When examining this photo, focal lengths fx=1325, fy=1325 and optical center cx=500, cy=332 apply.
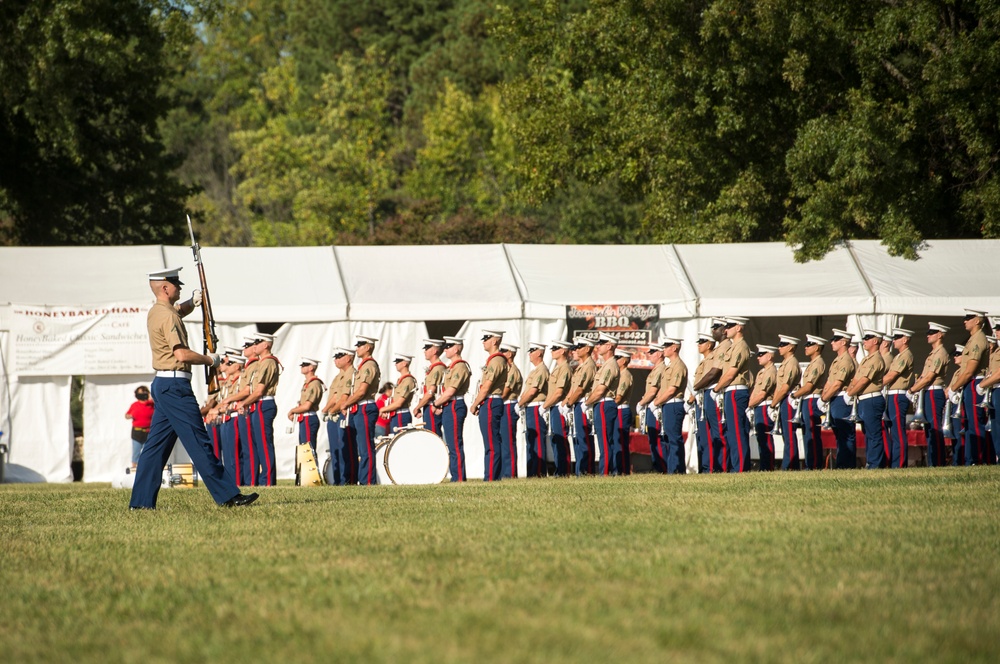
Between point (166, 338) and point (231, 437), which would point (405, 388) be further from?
point (166, 338)

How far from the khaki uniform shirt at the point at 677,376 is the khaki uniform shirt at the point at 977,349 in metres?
4.09

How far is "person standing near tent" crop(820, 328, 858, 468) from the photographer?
19375mm

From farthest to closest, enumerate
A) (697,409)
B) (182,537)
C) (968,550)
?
1. (697,409)
2. (182,537)
3. (968,550)

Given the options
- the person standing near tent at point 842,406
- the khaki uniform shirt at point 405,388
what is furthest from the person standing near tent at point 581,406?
the person standing near tent at point 842,406

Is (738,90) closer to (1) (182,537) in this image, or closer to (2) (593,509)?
(2) (593,509)

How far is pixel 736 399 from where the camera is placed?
19.0 metres

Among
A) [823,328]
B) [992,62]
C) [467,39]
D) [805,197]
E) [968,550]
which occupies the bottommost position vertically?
[968,550]

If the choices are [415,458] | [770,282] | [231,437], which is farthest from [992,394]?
[231,437]

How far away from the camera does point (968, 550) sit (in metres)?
7.90

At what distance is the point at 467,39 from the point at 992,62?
36742 millimetres

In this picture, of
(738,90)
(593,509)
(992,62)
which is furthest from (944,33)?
(593,509)

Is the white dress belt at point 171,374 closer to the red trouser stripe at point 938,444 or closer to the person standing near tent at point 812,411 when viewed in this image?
the person standing near tent at point 812,411

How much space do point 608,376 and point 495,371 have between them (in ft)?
5.82

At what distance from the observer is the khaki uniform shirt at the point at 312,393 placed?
19.6 meters
